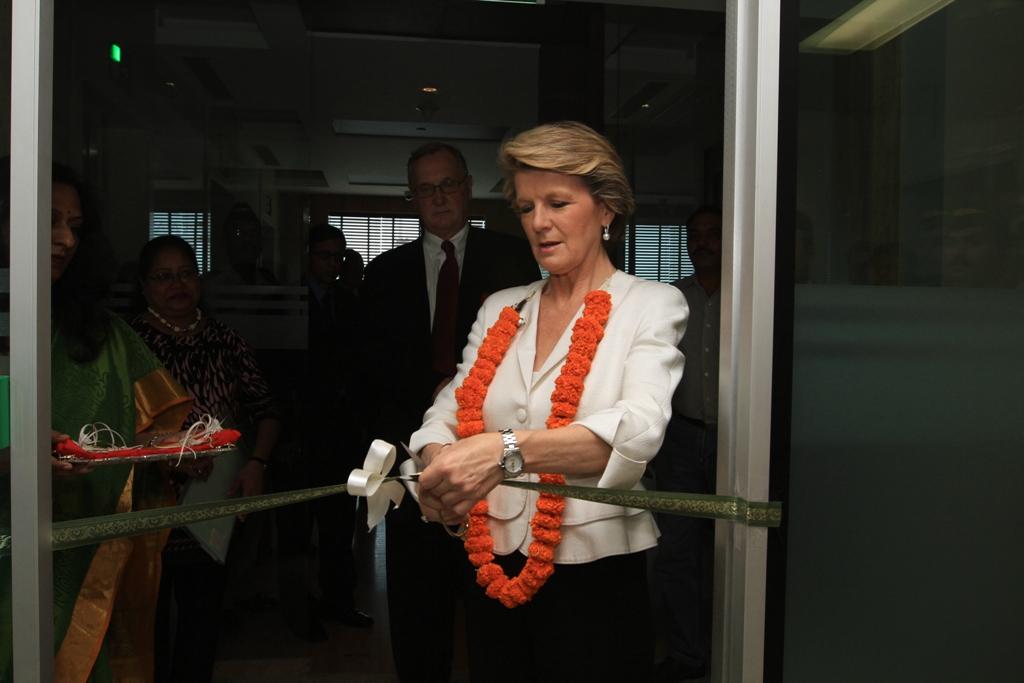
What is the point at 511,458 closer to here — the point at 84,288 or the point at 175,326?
the point at 84,288

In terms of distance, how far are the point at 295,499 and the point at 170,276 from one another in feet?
4.28

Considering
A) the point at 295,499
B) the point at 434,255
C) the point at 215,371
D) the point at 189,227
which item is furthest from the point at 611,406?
the point at 189,227

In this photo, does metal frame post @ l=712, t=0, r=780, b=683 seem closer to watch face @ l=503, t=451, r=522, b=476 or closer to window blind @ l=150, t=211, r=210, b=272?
watch face @ l=503, t=451, r=522, b=476

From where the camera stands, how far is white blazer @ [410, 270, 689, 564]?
1.77 metres

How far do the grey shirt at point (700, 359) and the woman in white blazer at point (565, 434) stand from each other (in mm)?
1223

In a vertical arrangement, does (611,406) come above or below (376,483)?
above

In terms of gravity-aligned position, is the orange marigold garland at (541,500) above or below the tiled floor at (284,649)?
above

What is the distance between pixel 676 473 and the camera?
124 inches

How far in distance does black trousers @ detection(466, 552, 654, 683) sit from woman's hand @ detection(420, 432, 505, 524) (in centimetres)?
23

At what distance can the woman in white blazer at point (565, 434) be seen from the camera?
5.79ft

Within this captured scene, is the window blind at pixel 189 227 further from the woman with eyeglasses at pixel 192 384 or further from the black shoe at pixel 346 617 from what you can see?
the black shoe at pixel 346 617

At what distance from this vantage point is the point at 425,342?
3.00 meters

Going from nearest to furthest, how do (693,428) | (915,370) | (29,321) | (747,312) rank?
(29,321), (747,312), (915,370), (693,428)

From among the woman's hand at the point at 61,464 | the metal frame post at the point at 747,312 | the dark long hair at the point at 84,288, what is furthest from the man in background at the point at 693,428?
the woman's hand at the point at 61,464
